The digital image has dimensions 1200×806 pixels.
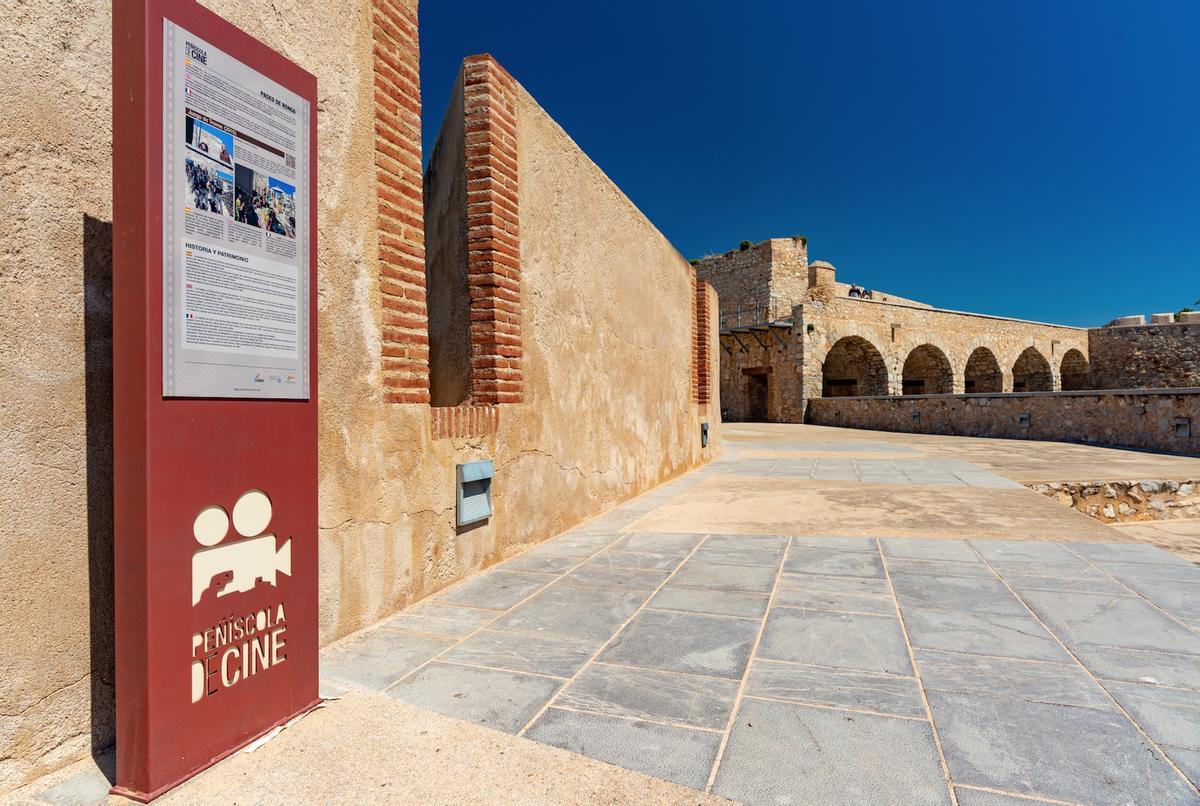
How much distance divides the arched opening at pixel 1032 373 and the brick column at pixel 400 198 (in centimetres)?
2919

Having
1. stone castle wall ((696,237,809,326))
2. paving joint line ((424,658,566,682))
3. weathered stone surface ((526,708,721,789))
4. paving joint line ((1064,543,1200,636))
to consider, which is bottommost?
weathered stone surface ((526,708,721,789))

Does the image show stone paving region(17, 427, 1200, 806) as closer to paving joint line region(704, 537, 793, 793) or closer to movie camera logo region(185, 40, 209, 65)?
paving joint line region(704, 537, 793, 793)

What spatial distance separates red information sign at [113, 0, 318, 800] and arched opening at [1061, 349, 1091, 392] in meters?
32.4

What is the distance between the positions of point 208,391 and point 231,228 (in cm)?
44

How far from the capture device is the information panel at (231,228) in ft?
5.16

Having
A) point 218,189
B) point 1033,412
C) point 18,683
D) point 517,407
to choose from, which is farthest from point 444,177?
point 1033,412

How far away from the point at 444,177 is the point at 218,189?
2892mm

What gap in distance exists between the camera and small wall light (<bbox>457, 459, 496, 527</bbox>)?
3.23 metres

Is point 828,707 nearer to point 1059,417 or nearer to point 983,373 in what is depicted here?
point 1059,417

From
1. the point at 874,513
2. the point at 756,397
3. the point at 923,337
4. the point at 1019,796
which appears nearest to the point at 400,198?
the point at 1019,796

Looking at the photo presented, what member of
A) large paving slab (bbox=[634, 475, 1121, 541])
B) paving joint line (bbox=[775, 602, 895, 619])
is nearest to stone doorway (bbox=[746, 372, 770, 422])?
large paving slab (bbox=[634, 475, 1121, 541])

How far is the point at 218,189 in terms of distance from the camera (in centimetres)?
168

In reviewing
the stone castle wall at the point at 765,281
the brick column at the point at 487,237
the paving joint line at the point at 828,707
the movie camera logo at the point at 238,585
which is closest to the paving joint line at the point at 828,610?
the paving joint line at the point at 828,707

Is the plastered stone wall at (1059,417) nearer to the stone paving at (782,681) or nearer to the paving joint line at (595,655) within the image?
the stone paving at (782,681)
